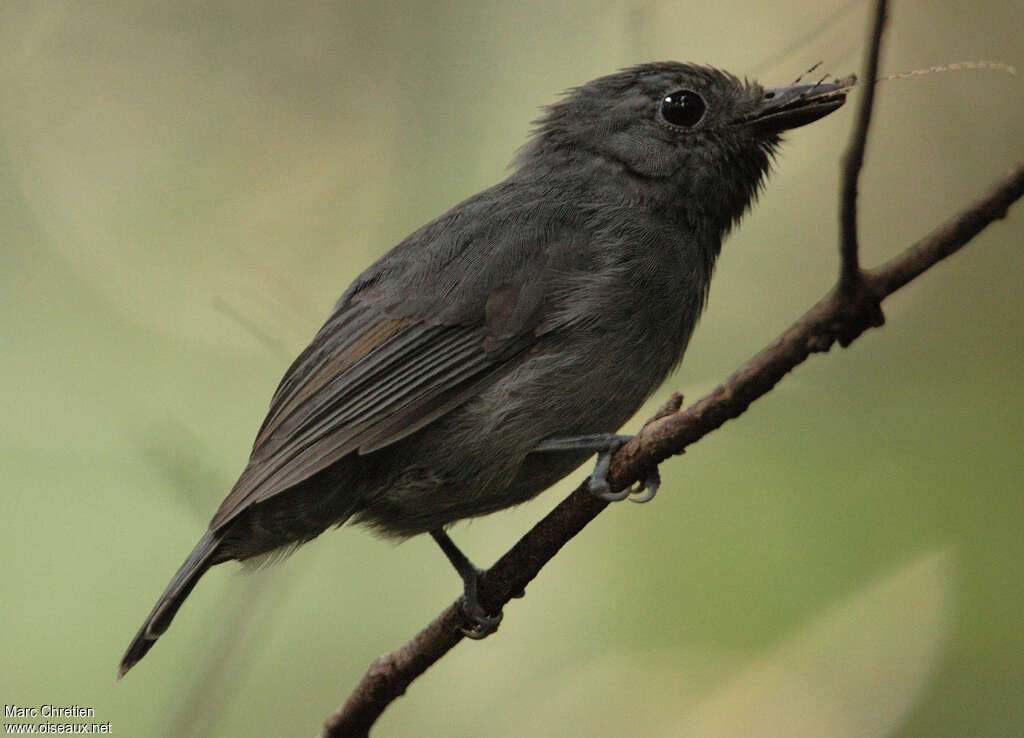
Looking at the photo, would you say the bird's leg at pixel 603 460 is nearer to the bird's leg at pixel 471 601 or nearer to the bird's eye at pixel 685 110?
the bird's leg at pixel 471 601

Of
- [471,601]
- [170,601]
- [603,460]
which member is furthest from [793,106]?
[170,601]

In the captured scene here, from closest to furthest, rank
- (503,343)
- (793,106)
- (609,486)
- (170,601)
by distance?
(609,486), (170,601), (503,343), (793,106)

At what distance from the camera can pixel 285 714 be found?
5.44 m

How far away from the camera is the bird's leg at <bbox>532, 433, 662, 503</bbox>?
296cm

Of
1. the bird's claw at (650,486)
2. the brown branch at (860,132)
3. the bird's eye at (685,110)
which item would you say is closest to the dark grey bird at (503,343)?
the bird's eye at (685,110)

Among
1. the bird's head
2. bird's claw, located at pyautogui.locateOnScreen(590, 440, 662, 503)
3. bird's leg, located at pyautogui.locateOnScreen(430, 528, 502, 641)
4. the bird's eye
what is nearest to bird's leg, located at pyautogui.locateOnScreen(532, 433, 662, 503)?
bird's claw, located at pyautogui.locateOnScreen(590, 440, 662, 503)

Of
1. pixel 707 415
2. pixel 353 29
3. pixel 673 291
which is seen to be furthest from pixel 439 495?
pixel 353 29

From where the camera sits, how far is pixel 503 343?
390cm

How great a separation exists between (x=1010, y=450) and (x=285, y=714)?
3.53 m

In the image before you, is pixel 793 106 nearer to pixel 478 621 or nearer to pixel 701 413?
pixel 701 413

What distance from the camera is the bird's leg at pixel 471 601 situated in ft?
12.0

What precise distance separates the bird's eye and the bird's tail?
7.65 ft

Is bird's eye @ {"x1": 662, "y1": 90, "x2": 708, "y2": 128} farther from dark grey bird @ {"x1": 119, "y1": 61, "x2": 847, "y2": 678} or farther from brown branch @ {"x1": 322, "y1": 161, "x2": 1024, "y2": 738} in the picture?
brown branch @ {"x1": 322, "y1": 161, "x2": 1024, "y2": 738}

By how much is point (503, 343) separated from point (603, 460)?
758 mm
